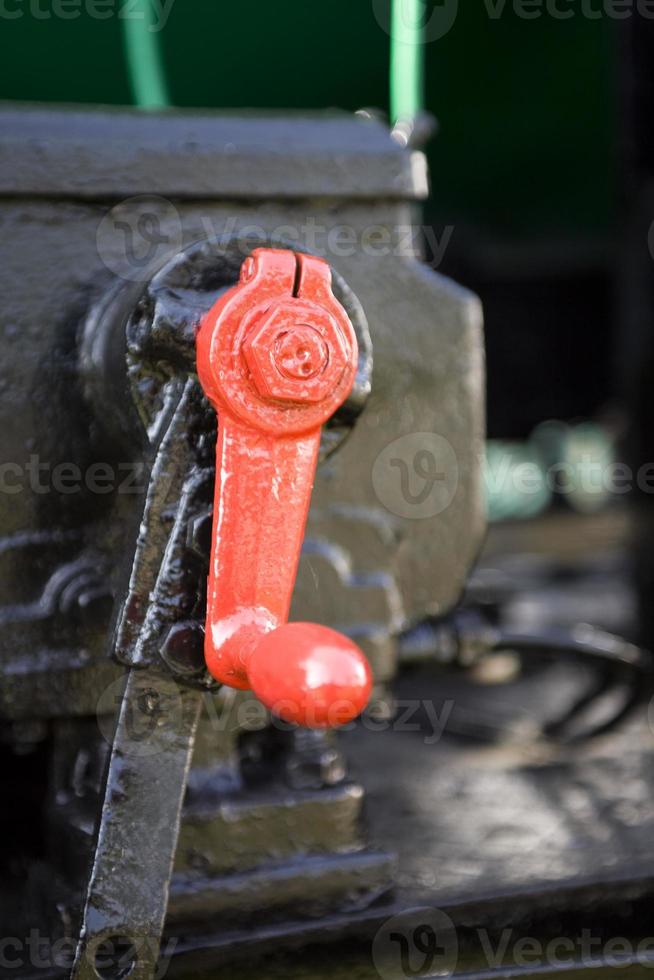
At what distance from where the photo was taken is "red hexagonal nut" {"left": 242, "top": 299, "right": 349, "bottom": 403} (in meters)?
0.52

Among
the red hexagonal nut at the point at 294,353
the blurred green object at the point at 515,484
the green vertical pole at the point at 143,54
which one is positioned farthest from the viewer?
the blurred green object at the point at 515,484

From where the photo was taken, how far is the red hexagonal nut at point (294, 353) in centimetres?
52

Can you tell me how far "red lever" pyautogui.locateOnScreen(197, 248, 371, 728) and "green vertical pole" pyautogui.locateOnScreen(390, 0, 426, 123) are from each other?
498 millimetres

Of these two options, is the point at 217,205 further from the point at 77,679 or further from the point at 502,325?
the point at 502,325

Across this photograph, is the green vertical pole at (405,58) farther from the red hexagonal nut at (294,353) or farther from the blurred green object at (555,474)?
the blurred green object at (555,474)

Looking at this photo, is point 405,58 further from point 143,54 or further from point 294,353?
point 294,353

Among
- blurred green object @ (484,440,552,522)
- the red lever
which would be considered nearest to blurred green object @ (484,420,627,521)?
blurred green object @ (484,440,552,522)

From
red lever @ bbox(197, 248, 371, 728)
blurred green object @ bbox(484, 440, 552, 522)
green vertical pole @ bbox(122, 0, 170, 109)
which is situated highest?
green vertical pole @ bbox(122, 0, 170, 109)

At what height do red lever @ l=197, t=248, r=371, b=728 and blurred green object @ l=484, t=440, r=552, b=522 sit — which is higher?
red lever @ l=197, t=248, r=371, b=728

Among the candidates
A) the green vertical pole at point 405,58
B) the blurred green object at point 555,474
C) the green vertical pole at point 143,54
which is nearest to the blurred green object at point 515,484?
the blurred green object at point 555,474

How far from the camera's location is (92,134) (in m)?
0.74

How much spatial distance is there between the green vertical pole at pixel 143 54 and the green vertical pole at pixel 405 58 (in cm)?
23

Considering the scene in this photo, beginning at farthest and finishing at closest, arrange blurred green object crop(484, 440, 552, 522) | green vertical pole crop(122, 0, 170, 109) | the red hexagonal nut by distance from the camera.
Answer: blurred green object crop(484, 440, 552, 522) → green vertical pole crop(122, 0, 170, 109) → the red hexagonal nut

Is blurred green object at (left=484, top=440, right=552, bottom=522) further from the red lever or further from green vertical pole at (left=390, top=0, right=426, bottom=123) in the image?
the red lever
